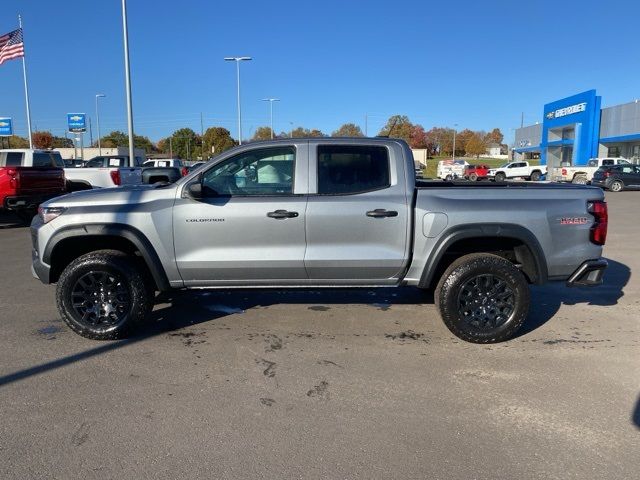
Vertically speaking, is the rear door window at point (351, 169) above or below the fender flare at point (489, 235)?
above

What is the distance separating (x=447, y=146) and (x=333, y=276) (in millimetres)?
116093

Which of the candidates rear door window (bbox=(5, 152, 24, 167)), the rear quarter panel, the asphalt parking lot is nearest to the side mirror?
the asphalt parking lot

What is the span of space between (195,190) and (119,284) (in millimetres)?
1195

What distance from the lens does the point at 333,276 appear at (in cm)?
484

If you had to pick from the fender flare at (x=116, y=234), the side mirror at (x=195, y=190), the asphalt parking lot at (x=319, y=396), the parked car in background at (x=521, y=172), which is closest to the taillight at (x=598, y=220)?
the asphalt parking lot at (x=319, y=396)

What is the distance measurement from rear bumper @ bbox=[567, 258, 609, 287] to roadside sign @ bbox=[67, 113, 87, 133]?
60586 millimetres

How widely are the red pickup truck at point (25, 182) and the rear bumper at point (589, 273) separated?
38.8ft

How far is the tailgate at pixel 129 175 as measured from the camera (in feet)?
49.9

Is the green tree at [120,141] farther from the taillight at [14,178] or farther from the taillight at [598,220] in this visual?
A: the taillight at [598,220]

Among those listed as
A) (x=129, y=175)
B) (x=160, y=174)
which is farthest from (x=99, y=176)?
(x=160, y=174)

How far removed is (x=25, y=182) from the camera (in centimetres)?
1194

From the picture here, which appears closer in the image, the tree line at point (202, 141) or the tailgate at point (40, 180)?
the tailgate at point (40, 180)

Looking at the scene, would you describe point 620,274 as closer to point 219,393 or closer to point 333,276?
point 333,276

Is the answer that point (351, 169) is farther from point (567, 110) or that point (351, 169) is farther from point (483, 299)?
point (567, 110)
